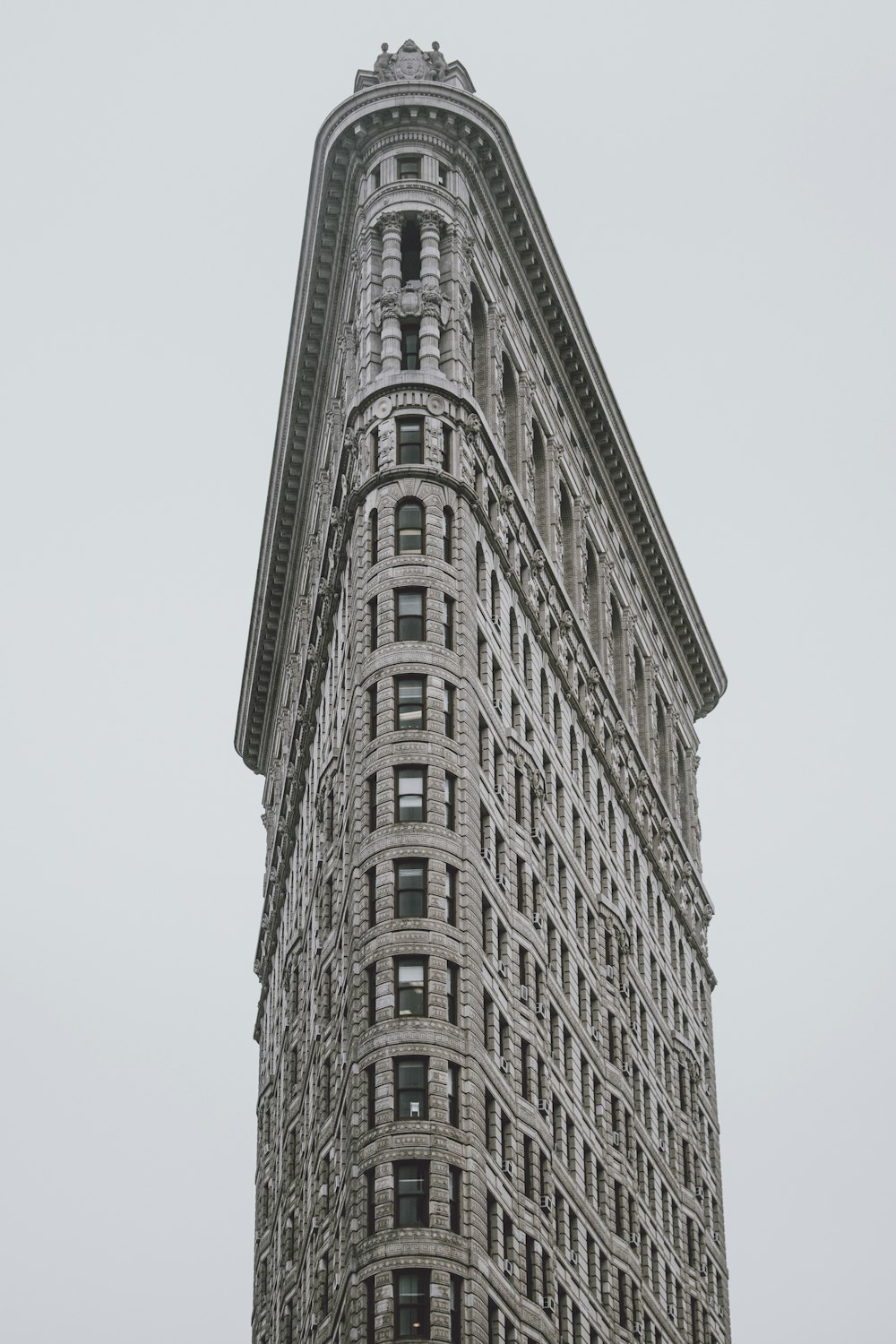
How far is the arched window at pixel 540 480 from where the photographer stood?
119 metres

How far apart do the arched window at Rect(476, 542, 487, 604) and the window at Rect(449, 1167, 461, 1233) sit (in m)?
27.4

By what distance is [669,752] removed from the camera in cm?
13950

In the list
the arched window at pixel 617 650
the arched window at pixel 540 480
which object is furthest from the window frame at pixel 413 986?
the arched window at pixel 617 650

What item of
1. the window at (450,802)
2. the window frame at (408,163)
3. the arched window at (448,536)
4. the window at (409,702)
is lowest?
the window at (450,802)

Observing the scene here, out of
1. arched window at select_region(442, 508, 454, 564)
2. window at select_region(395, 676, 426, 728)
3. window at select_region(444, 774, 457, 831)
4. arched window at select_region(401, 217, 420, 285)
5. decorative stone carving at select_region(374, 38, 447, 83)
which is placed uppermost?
decorative stone carving at select_region(374, 38, 447, 83)

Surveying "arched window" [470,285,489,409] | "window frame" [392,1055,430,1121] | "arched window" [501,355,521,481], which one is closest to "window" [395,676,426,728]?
"window frame" [392,1055,430,1121]

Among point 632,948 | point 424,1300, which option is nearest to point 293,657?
point 632,948

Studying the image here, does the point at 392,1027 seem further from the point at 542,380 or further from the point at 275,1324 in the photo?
the point at 542,380

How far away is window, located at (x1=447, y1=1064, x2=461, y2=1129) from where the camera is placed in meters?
86.1

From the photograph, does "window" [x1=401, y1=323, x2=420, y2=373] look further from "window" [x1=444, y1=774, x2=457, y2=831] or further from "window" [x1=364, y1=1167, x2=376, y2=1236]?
"window" [x1=364, y1=1167, x2=376, y2=1236]

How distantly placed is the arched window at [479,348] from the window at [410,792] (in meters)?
24.4

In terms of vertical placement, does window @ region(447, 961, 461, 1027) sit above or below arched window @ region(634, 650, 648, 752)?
below

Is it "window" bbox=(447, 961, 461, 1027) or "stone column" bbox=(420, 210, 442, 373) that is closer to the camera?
"window" bbox=(447, 961, 461, 1027)

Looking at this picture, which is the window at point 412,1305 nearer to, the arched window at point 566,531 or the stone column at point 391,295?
the stone column at point 391,295
